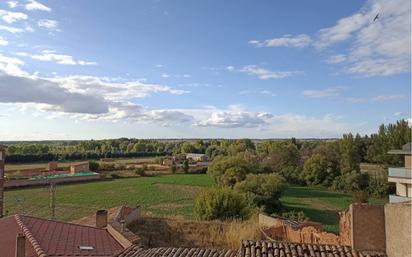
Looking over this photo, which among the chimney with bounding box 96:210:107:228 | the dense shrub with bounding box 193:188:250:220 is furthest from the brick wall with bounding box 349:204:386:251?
the dense shrub with bounding box 193:188:250:220

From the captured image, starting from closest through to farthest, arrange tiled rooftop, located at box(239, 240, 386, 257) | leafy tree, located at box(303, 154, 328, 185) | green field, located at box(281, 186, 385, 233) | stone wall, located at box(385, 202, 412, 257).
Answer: stone wall, located at box(385, 202, 412, 257)
tiled rooftop, located at box(239, 240, 386, 257)
green field, located at box(281, 186, 385, 233)
leafy tree, located at box(303, 154, 328, 185)

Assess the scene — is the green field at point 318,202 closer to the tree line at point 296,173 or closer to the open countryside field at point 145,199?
the open countryside field at point 145,199

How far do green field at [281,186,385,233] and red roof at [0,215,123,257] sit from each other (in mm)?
20682

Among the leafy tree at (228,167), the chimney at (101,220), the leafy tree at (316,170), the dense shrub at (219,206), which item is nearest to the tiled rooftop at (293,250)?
the chimney at (101,220)

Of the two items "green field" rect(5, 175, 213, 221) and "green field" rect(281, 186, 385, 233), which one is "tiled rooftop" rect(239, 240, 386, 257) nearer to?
"green field" rect(281, 186, 385, 233)

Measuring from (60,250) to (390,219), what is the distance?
8913 millimetres

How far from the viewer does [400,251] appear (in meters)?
7.45

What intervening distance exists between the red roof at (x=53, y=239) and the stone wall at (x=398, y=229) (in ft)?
26.0

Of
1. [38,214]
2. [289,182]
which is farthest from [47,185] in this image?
[289,182]

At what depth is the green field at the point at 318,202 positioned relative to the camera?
36.2 m

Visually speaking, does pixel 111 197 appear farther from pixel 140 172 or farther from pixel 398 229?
pixel 398 229

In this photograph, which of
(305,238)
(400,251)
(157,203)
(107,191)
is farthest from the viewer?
(107,191)

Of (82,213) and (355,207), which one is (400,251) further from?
(82,213)

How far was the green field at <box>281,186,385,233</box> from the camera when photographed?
36.2 meters
